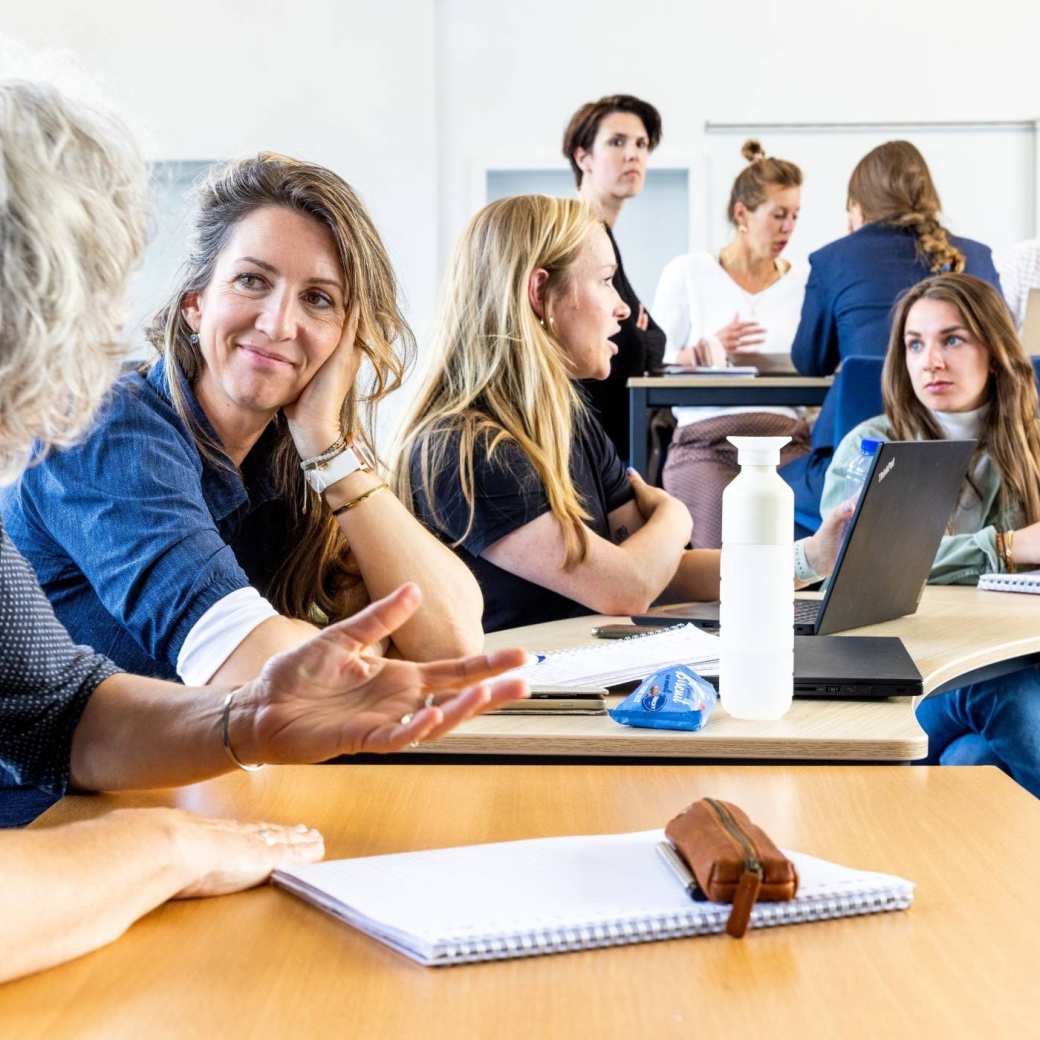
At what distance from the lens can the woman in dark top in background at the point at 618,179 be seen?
159 inches

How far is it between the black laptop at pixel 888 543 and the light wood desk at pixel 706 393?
2031 mm

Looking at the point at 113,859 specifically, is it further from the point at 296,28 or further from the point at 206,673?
the point at 296,28

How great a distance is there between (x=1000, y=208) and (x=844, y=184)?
0.74 meters

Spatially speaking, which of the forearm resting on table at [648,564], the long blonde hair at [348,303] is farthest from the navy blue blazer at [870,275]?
the long blonde hair at [348,303]

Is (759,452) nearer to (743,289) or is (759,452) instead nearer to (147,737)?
(147,737)

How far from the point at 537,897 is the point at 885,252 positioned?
3335 mm

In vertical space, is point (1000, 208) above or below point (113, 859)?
above

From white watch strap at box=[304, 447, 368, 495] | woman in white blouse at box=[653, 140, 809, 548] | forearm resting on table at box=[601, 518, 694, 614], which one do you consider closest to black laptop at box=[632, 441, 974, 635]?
forearm resting on table at box=[601, 518, 694, 614]

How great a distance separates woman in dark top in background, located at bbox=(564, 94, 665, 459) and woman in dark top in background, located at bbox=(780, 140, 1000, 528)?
521 mm

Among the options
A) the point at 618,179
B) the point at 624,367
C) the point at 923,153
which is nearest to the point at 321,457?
the point at 624,367

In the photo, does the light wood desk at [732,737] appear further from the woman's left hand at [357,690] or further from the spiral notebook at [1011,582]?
the spiral notebook at [1011,582]

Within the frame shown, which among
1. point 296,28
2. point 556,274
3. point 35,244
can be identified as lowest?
point 35,244

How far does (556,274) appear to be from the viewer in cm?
213

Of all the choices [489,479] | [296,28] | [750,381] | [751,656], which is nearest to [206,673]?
[751,656]
